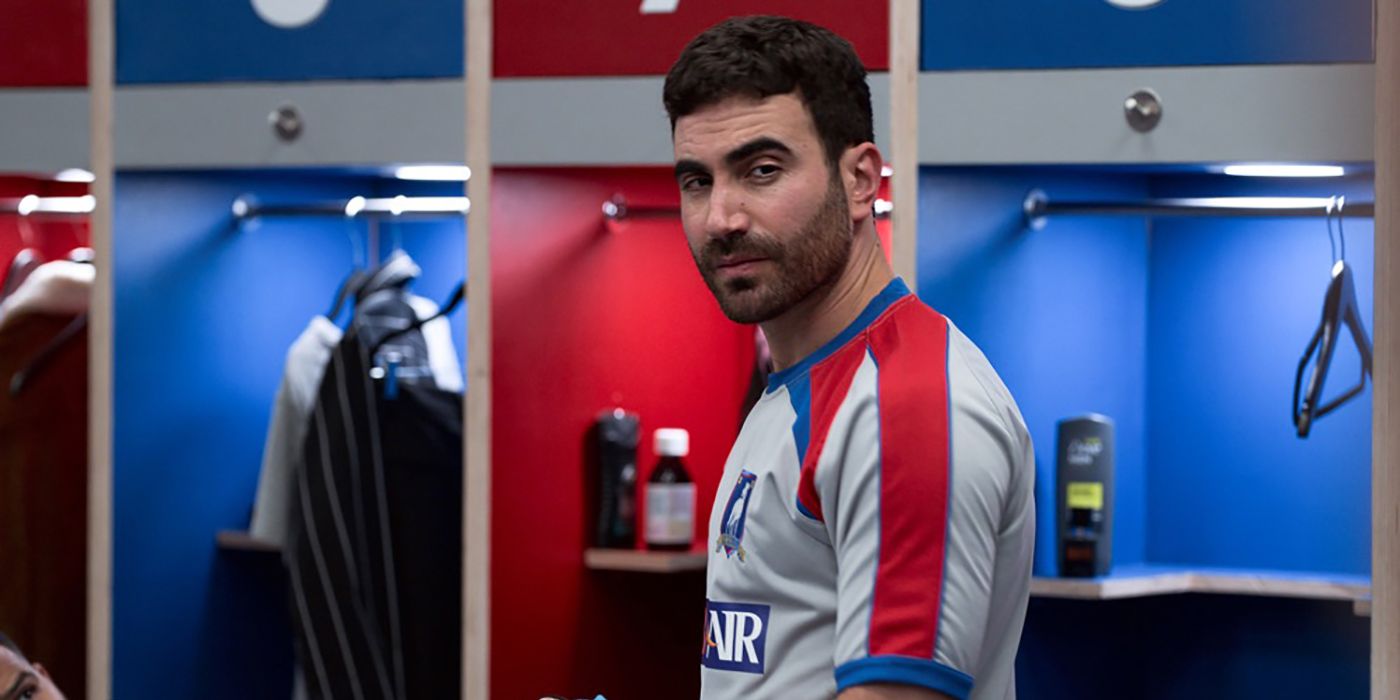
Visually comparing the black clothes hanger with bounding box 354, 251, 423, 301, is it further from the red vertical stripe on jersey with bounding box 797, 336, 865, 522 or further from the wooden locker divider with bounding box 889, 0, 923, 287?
the red vertical stripe on jersey with bounding box 797, 336, 865, 522

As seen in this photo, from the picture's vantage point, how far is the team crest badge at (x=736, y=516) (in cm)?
146

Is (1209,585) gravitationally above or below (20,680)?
above

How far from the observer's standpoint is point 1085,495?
3098 mm

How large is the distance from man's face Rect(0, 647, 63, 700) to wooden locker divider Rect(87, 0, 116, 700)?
0.18 metres

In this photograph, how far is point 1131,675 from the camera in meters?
3.41

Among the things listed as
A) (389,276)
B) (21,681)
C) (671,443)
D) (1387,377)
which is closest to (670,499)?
(671,443)

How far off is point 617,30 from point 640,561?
91cm

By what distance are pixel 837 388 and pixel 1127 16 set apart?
1.47m

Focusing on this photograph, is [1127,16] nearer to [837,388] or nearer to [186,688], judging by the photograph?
[837,388]

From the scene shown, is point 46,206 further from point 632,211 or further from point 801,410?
point 801,410

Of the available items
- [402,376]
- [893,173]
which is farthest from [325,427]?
[893,173]

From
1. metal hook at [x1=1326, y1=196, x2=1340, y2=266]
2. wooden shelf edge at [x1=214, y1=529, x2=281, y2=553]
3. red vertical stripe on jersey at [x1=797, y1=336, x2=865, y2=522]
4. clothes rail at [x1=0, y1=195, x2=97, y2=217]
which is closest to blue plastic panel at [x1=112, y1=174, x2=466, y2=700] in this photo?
wooden shelf edge at [x1=214, y1=529, x2=281, y2=553]

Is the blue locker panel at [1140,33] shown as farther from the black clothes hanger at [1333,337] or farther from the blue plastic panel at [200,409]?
the blue plastic panel at [200,409]

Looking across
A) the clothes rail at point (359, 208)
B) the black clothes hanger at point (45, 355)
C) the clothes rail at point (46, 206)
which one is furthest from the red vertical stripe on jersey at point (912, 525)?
the clothes rail at point (46, 206)
